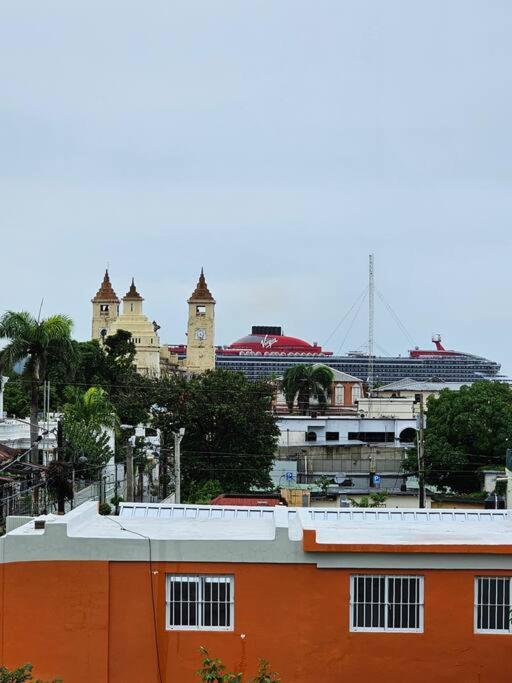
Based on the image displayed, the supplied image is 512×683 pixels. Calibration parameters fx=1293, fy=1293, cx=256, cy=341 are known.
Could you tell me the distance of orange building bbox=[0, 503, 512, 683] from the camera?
566 inches

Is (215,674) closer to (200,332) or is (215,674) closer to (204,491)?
(204,491)

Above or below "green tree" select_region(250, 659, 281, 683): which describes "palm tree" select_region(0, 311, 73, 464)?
above

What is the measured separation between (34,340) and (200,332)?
11607cm

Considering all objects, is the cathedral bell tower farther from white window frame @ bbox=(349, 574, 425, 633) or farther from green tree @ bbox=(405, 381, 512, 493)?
white window frame @ bbox=(349, 574, 425, 633)

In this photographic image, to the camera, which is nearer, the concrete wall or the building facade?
the concrete wall

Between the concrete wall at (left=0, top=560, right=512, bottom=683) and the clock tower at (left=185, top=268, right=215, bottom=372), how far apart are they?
13524 centimetres

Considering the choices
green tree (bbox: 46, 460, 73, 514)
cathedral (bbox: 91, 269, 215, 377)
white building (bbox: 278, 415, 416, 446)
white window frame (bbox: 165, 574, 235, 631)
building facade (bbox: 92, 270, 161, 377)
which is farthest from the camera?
cathedral (bbox: 91, 269, 215, 377)

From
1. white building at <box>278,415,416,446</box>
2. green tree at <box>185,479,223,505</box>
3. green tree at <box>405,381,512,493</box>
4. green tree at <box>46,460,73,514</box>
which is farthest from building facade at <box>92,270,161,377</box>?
green tree at <box>46,460,73,514</box>

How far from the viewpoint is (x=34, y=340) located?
34.2 m

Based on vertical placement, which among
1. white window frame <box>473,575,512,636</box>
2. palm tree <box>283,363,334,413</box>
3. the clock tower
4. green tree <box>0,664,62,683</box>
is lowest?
green tree <box>0,664,62,683</box>

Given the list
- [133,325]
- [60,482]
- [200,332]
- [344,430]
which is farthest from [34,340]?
[200,332]

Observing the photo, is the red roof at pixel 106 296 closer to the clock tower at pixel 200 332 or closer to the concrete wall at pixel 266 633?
Result: the clock tower at pixel 200 332

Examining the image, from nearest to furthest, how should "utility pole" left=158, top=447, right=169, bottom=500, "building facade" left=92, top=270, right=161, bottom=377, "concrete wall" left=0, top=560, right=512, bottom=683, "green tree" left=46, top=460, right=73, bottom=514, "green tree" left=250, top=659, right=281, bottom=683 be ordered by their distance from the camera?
1. "green tree" left=250, top=659, right=281, bottom=683
2. "concrete wall" left=0, top=560, right=512, bottom=683
3. "green tree" left=46, top=460, right=73, bottom=514
4. "utility pole" left=158, top=447, right=169, bottom=500
5. "building facade" left=92, top=270, right=161, bottom=377

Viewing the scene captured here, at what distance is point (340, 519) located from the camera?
57.6 feet
